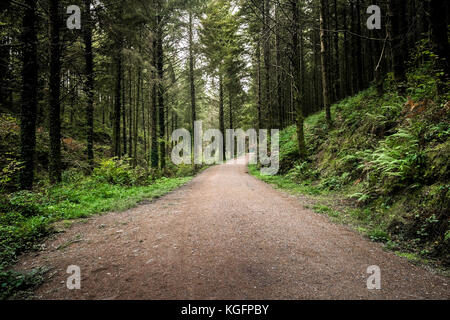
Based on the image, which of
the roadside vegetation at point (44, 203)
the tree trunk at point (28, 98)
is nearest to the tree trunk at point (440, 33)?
the roadside vegetation at point (44, 203)

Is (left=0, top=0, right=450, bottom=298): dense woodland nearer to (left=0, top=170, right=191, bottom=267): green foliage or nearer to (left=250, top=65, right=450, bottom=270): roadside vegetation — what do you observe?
(left=250, top=65, right=450, bottom=270): roadside vegetation

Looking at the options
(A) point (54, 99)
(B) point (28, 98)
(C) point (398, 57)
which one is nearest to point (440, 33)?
(C) point (398, 57)

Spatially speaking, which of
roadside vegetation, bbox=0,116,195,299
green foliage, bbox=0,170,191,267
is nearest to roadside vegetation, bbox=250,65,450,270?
roadside vegetation, bbox=0,116,195,299

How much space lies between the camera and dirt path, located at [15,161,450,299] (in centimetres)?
242

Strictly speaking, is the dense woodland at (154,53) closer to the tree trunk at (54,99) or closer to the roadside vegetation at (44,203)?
the tree trunk at (54,99)

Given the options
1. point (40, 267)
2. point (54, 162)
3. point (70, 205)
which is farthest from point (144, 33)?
point (40, 267)

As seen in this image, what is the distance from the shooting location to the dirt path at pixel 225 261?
7.94 ft

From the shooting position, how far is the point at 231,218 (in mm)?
5121

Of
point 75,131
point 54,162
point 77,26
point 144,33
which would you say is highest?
point 144,33

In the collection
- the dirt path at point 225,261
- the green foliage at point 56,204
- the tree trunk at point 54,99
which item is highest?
the tree trunk at point 54,99

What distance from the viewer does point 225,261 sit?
3.06 metres

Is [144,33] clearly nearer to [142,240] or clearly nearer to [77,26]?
[77,26]

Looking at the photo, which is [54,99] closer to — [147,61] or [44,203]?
[44,203]

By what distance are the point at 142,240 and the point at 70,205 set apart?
3.75 metres
